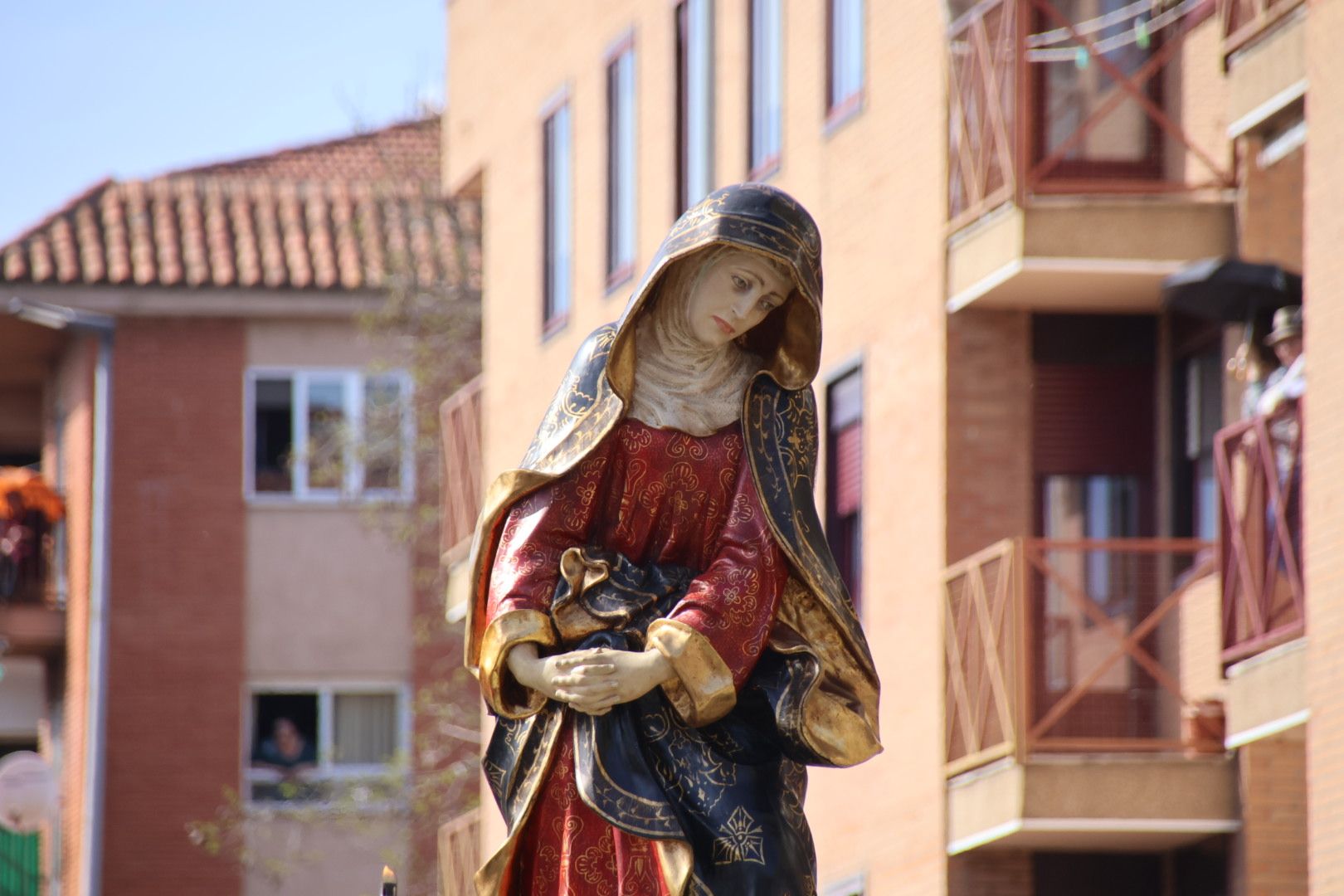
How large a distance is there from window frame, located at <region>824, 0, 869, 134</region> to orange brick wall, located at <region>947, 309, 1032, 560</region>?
220cm

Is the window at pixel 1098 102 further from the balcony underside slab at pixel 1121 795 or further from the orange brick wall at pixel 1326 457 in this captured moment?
the orange brick wall at pixel 1326 457

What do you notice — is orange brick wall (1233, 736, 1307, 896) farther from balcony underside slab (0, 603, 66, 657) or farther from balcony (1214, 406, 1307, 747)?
balcony underside slab (0, 603, 66, 657)

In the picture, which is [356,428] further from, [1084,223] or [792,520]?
[792,520]

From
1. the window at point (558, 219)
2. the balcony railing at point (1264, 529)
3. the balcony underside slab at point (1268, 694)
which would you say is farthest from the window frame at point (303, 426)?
the balcony railing at point (1264, 529)

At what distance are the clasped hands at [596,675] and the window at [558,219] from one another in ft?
63.6

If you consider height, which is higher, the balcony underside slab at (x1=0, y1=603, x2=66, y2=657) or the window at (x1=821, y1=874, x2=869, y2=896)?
the balcony underside slab at (x1=0, y1=603, x2=66, y2=657)

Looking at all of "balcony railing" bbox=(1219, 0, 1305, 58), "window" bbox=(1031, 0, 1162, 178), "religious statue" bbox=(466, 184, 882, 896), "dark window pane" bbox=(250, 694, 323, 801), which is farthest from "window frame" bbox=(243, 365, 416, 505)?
"religious statue" bbox=(466, 184, 882, 896)

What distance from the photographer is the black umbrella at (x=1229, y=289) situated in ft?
59.7

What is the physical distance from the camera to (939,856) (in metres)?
20.9

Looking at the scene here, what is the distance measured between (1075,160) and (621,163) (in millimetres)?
7091

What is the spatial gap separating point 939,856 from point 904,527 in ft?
6.90

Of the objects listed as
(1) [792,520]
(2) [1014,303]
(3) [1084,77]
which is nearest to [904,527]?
(2) [1014,303]

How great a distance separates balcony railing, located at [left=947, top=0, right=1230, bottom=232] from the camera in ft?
65.1

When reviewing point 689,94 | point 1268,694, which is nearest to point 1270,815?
point 1268,694
